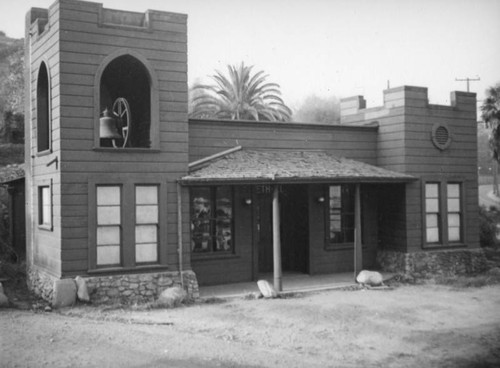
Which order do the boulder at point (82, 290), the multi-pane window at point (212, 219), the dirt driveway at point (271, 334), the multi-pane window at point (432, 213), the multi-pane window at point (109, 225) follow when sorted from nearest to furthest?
the dirt driveway at point (271, 334), the boulder at point (82, 290), the multi-pane window at point (109, 225), the multi-pane window at point (212, 219), the multi-pane window at point (432, 213)

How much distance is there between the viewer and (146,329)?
32.7ft

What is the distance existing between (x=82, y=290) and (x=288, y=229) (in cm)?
704

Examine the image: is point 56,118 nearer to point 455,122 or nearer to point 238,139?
point 238,139

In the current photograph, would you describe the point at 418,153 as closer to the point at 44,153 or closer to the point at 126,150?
the point at 126,150

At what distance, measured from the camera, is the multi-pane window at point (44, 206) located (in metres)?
13.0

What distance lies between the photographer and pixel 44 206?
44.5ft

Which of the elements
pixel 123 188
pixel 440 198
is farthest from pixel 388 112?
pixel 123 188

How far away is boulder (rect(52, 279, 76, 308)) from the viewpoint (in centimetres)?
1155

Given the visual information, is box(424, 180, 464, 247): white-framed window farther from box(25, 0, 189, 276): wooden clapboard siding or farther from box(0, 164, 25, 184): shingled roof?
box(0, 164, 25, 184): shingled roof

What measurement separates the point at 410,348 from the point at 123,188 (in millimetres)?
7093

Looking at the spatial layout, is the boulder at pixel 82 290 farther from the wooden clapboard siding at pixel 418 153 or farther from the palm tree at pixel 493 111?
the palm tree at pixel 493 111

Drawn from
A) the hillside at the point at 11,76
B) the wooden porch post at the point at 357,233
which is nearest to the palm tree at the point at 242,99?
the hillside at the point at 11,76

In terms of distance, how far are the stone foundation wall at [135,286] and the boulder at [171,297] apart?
0.32 meters

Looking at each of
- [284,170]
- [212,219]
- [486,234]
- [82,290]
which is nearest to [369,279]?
[284,170]
